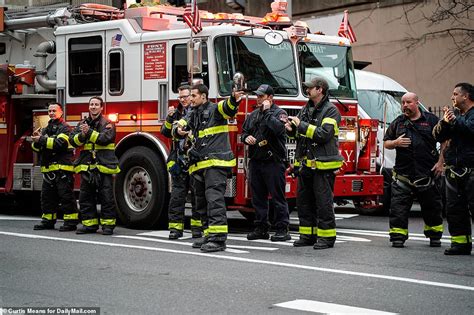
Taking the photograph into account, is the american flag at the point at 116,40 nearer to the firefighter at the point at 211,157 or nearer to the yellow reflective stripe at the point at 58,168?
the yellow reflective stripe at the point at 58,168

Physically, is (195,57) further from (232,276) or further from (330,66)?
(232,276)

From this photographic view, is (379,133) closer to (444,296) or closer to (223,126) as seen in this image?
(223,126)

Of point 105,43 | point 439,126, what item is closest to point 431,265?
point 439,126

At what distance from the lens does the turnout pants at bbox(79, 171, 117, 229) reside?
11891 mm

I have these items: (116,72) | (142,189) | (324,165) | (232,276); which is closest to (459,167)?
→ (324,165)

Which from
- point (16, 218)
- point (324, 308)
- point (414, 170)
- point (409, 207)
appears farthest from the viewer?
point (16, 218)

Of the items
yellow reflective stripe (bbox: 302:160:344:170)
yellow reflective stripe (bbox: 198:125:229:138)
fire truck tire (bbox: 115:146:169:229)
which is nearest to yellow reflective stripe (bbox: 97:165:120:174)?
fire truck tire (bbox: 115:146:169:229)

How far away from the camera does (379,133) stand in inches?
597

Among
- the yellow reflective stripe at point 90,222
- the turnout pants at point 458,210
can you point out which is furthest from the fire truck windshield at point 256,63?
the turnout pants at point 458,210

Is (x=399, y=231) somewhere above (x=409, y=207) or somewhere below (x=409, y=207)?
below

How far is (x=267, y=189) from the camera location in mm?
11312

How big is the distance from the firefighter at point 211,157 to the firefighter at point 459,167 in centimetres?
234

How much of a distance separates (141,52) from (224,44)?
1518 mm

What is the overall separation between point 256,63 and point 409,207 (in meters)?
A: 2.81
